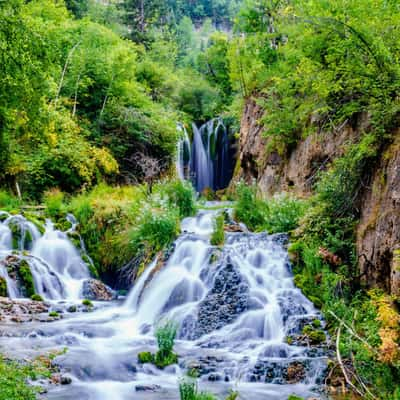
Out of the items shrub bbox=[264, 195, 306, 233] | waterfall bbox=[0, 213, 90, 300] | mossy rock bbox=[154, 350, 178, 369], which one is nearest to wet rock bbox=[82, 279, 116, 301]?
waterfall bbox=[0, 213, 90, 300]

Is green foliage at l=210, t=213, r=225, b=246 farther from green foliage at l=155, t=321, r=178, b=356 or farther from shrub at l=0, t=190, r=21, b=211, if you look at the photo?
shrub at l=0, t=190, r=21, b=211

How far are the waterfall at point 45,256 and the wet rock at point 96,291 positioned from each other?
0.51 feet

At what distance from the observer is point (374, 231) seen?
23.3 ft

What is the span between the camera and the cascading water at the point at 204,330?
18.7 ft

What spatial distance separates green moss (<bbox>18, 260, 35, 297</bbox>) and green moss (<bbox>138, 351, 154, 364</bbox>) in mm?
4431

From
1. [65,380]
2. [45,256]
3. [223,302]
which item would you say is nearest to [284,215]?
[223,302]

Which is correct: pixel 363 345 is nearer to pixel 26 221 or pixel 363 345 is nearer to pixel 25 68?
pixel 25 68

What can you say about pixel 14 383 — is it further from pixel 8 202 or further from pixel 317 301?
pixel 8 202

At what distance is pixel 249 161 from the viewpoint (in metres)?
17.4

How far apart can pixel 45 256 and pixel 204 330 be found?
18.2 ft

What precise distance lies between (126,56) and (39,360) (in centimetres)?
1670

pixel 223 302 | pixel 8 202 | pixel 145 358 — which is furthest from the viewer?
pixel 8 202

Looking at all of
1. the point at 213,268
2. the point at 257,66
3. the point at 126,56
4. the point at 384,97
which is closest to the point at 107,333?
the point at 213,268

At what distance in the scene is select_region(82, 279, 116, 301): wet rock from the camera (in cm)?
1041
